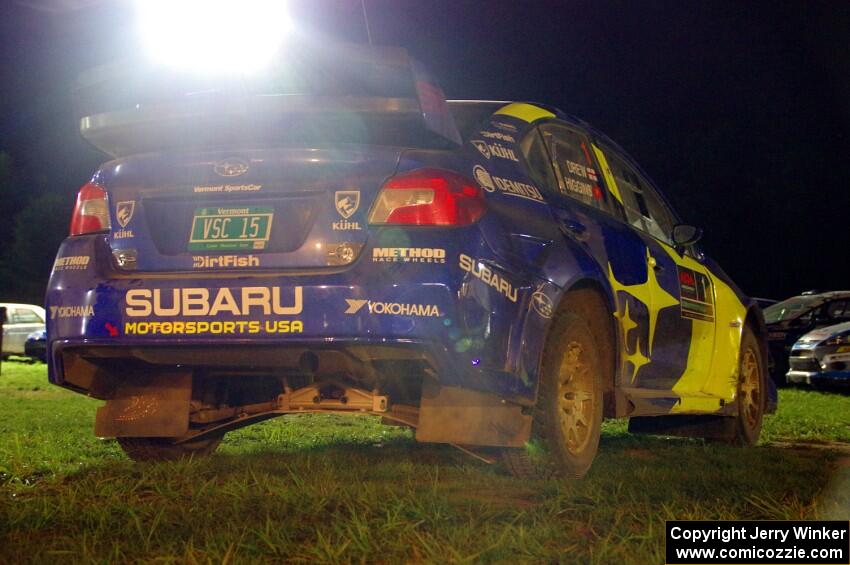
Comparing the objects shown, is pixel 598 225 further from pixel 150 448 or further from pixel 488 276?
pixel 150 448

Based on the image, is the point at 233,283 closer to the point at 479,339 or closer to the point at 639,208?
the point at 479,339

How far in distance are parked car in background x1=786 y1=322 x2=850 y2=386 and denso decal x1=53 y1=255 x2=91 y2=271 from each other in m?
12.3

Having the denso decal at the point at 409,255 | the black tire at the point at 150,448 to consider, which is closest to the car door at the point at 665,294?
the denso decal at the point at 409,255

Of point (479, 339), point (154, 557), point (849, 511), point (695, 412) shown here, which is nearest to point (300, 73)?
point (479, 339)

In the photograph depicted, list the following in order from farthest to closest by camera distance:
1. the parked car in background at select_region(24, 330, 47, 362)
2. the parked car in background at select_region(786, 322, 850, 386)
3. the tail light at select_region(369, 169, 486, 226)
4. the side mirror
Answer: the parked car in background at select_region(24, 330, 47, 362)
the parked car in background at select_region(786, 322, 850, 386)
the side mirror
the tail light at select_region(369, 169, 486, 226)

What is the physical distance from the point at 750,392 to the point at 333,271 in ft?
13.7

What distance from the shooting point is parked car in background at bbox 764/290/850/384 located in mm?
Result: 18562

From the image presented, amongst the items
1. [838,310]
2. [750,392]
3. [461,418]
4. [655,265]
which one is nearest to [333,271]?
[461,418]

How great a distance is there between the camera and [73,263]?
5.36m

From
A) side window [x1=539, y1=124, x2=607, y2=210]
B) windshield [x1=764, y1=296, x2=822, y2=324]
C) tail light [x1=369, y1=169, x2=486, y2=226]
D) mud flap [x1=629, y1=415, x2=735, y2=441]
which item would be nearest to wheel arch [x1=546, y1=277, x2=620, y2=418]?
side window [x1=539, y1=124, x2=607, y2=210]

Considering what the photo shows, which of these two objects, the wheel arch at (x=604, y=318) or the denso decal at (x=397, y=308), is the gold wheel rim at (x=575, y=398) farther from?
the denso decal at (x=397, y=308)

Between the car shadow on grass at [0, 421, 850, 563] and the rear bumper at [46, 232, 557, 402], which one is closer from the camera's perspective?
the car shadow on grass at [0, 421, 850, 563]

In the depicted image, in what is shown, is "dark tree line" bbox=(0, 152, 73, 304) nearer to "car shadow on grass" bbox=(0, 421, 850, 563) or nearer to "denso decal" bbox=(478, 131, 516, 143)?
"car shadow on grass" bbox=(0, 421, 850, 563)

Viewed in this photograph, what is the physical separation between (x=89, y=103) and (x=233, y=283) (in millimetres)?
1469
